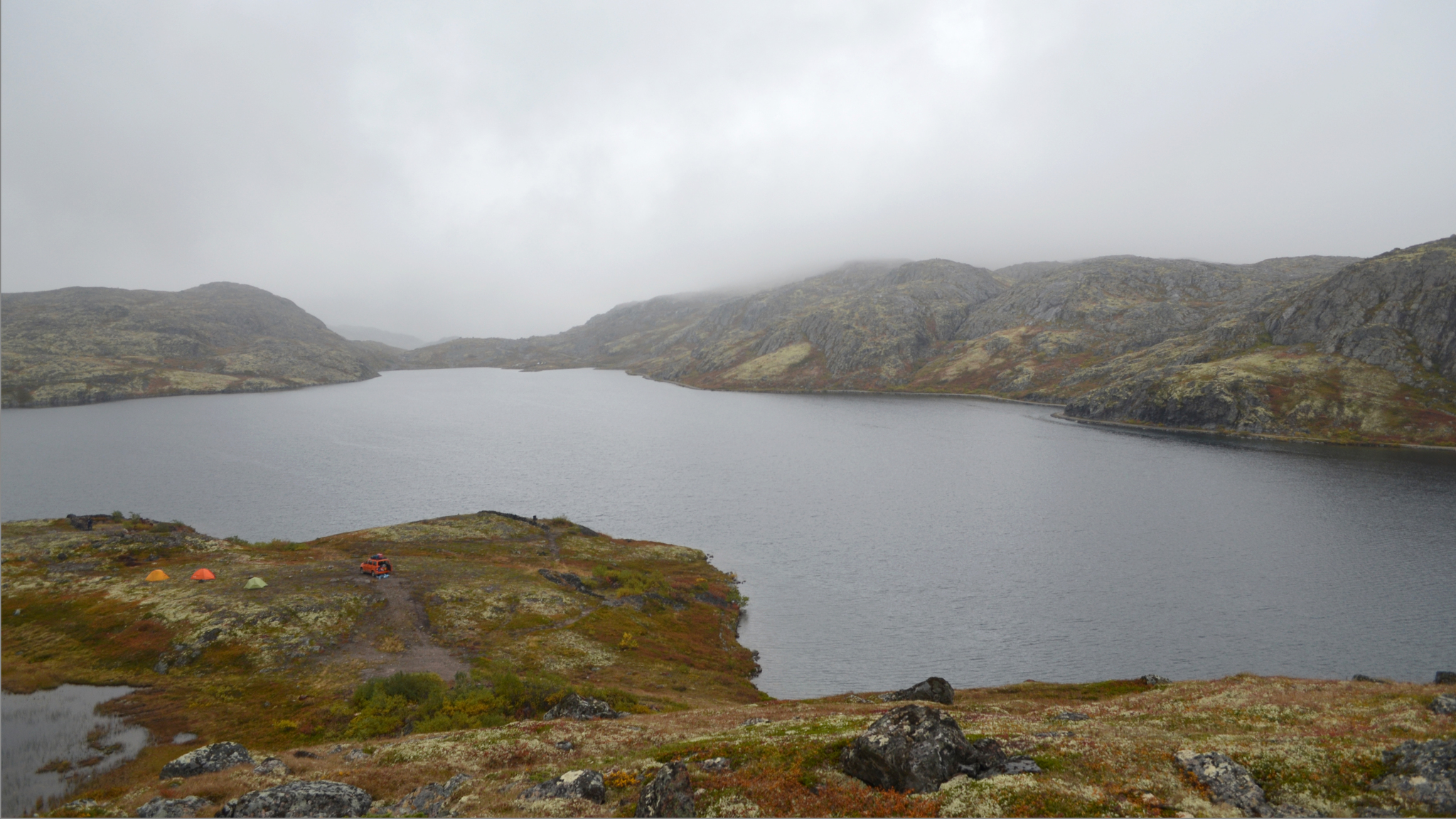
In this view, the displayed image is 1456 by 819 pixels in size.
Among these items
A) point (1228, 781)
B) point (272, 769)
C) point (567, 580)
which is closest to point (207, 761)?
point (272, 769)

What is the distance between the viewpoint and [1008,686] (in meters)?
53.3

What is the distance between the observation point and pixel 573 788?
23484 mm

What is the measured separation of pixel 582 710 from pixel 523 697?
4.61m

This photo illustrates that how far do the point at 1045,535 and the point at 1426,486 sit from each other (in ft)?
305

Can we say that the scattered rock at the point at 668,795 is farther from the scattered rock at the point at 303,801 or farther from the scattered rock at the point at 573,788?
the scattered rock at the point at 303,801

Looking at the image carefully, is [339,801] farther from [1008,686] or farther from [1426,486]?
[1426,486]

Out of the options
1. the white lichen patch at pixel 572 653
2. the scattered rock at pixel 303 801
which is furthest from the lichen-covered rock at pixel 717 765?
the white lichen patch at pixel 572 653

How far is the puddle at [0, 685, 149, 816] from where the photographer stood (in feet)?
105

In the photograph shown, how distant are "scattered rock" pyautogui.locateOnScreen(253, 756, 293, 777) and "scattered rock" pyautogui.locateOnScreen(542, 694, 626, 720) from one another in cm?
1514

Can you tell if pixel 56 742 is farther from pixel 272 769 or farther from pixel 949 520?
pixel 949 520

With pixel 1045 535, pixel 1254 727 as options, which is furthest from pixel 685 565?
pixel 1254 727

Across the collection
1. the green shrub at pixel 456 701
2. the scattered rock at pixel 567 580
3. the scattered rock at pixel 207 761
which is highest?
the scattered rock at pixel 207 761

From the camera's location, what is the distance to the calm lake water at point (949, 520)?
63.6 meters

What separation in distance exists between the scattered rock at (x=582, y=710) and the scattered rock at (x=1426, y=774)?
1484 inches
